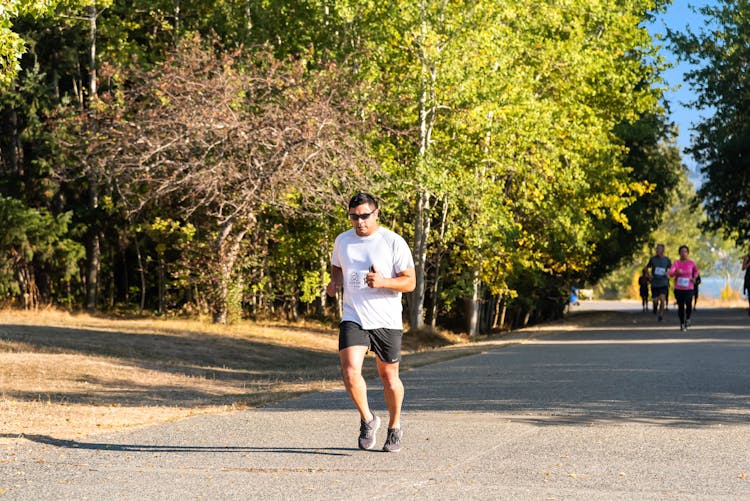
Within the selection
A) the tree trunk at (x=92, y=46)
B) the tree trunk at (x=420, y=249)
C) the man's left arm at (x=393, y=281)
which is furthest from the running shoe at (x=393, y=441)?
the tree trunk at (x=92, y=46)

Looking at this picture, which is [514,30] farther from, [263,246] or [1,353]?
[1,353]

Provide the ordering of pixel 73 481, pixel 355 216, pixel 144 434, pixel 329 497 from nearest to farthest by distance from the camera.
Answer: pixel 329 497, pixel 73 481, pixel 355 216, pixel 144 434

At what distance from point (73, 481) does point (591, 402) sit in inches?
243

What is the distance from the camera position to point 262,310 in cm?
3359

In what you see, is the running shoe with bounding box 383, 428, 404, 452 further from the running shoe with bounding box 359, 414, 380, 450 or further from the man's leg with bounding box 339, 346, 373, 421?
the man's leg with bounding box 339, 346, 373, 421

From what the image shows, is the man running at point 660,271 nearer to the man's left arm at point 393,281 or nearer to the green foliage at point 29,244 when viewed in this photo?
the green foliage at point 29,244

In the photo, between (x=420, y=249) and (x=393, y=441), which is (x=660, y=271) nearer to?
(x=420, y=249)

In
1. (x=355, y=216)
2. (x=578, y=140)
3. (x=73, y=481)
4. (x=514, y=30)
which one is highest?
(x=514, y=30)

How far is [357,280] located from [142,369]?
9.52 meters

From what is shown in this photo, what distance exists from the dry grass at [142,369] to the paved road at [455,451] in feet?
3.91

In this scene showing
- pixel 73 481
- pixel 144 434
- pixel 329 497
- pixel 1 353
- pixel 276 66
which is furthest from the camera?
pixel 276 66

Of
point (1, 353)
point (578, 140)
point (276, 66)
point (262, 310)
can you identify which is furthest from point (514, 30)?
point (1, 353)

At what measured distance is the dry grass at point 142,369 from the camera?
12242 mm

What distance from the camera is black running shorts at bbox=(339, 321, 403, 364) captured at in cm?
917
